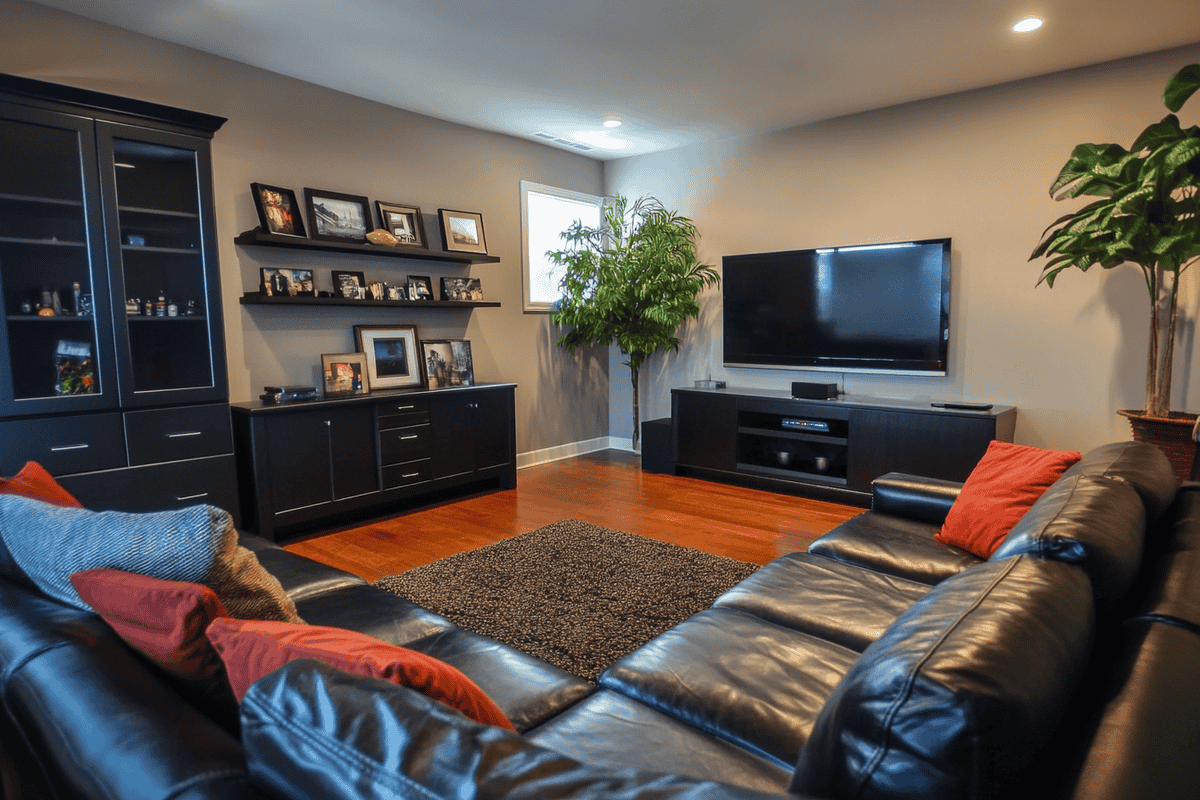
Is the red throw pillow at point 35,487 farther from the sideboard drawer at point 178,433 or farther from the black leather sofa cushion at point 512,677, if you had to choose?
the sideboard drawer at point 178,433

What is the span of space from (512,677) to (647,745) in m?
0.33

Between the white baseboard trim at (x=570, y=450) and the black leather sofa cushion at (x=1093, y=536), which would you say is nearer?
the black leather sofa cushion at (x=1093, y=536)

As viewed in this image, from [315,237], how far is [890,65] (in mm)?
3339

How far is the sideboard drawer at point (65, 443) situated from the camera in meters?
2.74

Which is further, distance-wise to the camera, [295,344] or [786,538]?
[295,344]

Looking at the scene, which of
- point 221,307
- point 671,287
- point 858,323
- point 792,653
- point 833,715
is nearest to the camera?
point 833,715

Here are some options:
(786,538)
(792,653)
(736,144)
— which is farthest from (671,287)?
(792,653)

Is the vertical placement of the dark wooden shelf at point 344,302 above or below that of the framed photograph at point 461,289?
below

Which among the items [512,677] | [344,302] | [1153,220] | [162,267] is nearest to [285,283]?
[344,302]

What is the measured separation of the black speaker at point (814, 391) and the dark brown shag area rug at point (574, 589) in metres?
1.64

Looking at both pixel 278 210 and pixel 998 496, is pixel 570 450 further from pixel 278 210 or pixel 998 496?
pixel 998 496

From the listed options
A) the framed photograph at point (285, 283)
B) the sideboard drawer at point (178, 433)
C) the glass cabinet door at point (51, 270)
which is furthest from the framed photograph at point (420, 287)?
the glass cabinet door at point (51, 270)

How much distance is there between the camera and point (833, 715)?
69 centimetres

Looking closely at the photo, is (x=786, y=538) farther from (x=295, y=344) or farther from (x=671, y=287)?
(x=295, y=344)
